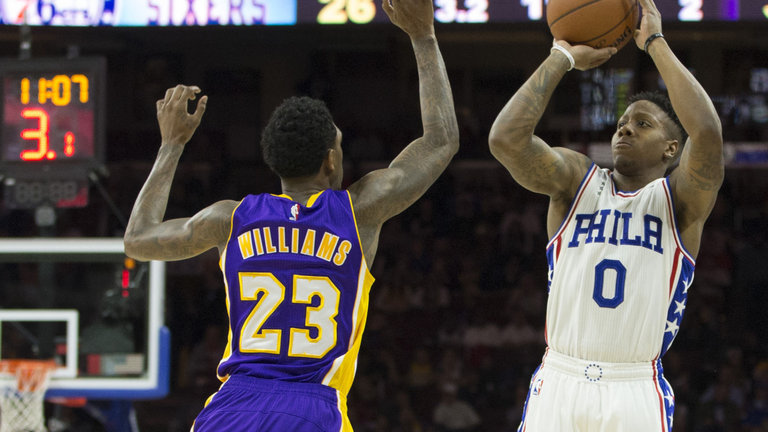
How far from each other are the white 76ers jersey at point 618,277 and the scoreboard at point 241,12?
3.28m

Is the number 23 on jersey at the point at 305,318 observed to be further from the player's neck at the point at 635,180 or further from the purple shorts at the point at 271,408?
the player's neck at the point at 635,180

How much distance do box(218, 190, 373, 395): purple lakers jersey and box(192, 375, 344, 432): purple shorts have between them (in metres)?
0.03

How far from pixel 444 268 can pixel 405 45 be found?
2.54 meters

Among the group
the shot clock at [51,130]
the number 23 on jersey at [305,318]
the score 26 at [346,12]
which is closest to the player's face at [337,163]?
the number 23 on jersey at [305,318]

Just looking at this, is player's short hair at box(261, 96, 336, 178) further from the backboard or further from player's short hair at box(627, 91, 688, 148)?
the backboard

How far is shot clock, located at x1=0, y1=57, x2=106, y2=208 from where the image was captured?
6336 mm

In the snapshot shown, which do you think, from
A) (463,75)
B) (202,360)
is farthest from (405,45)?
(202,360)

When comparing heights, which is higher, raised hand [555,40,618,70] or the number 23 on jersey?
raised hand [555,40,618,70]

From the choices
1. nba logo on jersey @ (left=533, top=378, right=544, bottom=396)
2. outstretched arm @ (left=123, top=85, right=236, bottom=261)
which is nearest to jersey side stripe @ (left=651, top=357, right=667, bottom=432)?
nba logo on jersey @ (left=533, top=378, right=544, bottom=396)

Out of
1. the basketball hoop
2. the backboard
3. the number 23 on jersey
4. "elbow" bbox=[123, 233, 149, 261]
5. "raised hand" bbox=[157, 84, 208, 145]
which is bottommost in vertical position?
the basketball hoop

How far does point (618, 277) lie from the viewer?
3266 mm

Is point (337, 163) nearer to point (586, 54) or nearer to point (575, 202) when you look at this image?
point (575, 202)

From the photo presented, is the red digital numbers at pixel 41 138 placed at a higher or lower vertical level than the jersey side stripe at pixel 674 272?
higher

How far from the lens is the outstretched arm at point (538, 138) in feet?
10.7
